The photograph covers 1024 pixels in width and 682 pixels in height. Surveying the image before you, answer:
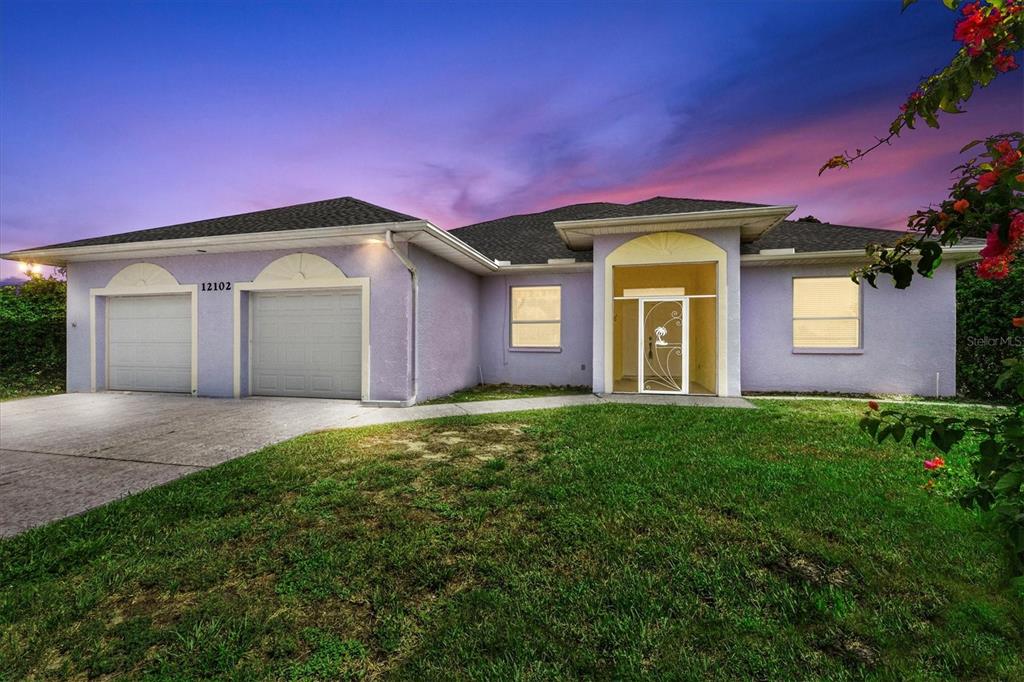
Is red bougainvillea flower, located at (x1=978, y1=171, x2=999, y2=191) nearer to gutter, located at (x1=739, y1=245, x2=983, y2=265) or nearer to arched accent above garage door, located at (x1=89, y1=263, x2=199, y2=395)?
gutter, located at (x1=739, y1=245, x2=983, y2=265)

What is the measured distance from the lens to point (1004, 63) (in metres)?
1.27

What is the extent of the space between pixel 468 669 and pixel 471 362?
976cm

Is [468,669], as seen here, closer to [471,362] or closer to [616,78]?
[471,362]

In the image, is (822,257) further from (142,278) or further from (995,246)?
(142,278)

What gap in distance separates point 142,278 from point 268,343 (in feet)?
12.5

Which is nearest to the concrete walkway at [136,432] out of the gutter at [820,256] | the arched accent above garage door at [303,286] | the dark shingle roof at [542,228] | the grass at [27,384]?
the arched accent above garage door at [303,286]

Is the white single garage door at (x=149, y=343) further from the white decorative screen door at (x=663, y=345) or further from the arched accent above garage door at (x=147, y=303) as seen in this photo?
the white decorative screen door at (x=663, y=345)

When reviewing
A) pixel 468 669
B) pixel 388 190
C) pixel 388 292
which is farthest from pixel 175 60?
pixel 468 669

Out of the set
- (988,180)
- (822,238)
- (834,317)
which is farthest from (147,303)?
(822,238)

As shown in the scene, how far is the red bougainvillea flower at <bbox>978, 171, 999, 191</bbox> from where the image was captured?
1.09 m

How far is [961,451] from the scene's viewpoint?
472cm

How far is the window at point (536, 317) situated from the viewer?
450 inches

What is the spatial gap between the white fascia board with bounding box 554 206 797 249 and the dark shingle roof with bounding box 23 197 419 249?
377 cm

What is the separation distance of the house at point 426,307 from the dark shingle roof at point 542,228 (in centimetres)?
40
